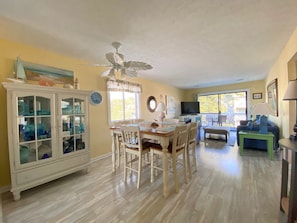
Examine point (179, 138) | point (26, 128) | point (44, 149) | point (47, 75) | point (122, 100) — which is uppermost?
point (47, 75)

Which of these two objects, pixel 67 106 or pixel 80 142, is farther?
pixel 80 142

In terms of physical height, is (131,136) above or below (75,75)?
below

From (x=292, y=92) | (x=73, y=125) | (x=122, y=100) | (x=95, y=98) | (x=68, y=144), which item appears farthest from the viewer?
(x=122, y=100)

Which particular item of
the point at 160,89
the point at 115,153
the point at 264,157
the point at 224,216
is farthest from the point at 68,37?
the point at 264,157

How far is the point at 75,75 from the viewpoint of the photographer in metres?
3.17

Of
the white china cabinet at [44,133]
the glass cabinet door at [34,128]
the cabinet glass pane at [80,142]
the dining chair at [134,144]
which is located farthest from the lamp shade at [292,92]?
the glass cabinet door at [34,128]

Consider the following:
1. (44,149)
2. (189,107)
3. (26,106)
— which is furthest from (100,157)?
(189,107)

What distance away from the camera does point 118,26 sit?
1.95 metres

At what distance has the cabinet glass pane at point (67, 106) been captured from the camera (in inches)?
100

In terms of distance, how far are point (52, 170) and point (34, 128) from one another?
2.39ft

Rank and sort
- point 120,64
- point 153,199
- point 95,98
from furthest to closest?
point 95,98 < point 120,64 < point 153,199

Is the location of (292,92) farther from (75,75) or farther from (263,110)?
(75,75)

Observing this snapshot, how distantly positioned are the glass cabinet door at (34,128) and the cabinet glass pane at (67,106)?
21 centimetres

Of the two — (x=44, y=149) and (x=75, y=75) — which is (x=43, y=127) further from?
(x=75, y=75)
